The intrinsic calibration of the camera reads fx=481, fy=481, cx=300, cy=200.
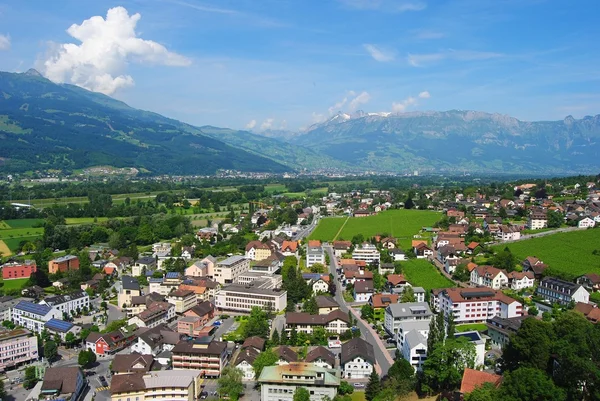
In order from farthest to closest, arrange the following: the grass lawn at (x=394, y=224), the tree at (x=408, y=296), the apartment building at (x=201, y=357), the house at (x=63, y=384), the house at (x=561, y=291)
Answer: the grass lawn at (x=394, y=224) < the tree at (x=408, y=296) < the house at (x=561, y=291) < the apartment building at (x=201, y=357) < the house at (x=63, y=384)

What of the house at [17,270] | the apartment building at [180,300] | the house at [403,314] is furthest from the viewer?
the house at [17,270]

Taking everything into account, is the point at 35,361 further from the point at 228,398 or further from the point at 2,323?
the point at 228,398

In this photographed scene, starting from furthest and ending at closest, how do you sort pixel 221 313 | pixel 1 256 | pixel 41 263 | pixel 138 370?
pixel 1 256 < pixel 41 263 < pixel 221 313 < pixel 138 370

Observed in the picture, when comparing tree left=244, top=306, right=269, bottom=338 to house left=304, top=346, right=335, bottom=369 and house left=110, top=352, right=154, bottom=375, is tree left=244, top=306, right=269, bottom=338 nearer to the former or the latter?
house left=304, top=346, right=335, bottom=369

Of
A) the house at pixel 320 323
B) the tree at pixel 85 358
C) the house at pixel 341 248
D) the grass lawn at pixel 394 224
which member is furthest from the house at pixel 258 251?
the tree at pixel 85 358

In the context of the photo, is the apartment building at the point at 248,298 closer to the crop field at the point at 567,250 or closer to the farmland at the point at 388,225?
the farmland at the point at 388,225

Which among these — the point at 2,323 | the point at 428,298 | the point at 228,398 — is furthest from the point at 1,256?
the point at 428,298

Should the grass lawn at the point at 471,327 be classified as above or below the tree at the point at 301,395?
below
